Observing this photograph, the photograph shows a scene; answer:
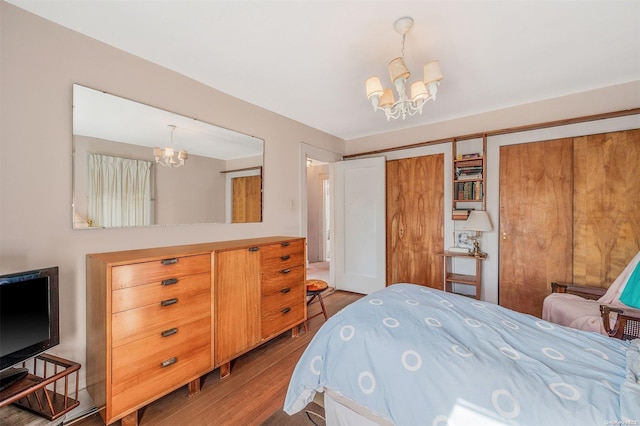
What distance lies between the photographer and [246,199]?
2889mm

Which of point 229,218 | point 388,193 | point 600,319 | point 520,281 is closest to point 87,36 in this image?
point 229,218

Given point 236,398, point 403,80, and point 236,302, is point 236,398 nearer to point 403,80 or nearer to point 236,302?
point 236,302

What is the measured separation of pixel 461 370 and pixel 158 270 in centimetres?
175

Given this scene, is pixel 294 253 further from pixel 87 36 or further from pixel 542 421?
pixel 87 36

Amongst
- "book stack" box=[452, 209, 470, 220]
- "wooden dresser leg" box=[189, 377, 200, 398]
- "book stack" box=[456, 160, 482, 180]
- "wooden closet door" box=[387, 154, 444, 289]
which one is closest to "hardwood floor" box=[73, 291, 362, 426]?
"wooden dresser leg" box=[189, 377, 200, 398]

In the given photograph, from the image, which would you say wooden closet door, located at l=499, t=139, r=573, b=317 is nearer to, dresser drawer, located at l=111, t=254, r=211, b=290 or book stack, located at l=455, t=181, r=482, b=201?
book stack, located at l=455, t=181, r=482, b=201

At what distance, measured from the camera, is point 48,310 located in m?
1.45

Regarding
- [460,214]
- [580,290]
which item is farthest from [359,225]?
[580,290]

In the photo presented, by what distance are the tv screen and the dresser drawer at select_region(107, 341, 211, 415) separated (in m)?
0.45

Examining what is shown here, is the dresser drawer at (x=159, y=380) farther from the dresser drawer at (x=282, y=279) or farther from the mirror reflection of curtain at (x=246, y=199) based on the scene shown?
the mirror reflection of curtain at (x=246, y=199)

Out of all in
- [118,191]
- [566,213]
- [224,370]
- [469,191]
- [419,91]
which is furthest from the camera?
[469,191]

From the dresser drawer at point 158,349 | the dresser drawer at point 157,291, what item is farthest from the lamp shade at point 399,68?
the dresser drawer at point 158,349

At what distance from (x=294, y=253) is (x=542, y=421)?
2107 millimetres

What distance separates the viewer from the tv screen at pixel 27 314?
1.29 meters
